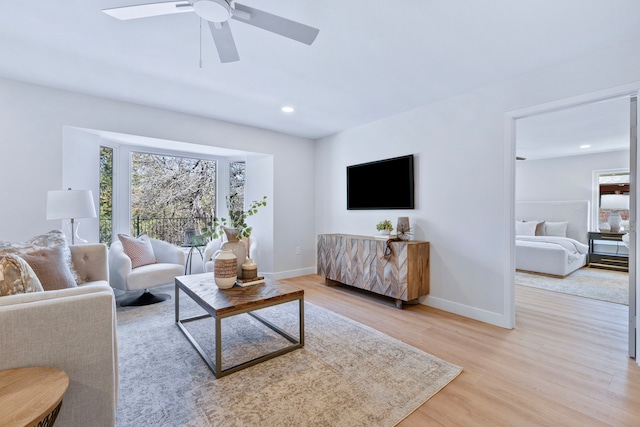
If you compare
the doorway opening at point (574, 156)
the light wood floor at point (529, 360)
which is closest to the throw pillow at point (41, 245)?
the light wood floor at point (529, 360)

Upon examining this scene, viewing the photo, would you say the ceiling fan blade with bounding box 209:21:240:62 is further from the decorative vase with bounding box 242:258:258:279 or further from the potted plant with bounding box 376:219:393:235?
the potted plant with bounding box 376:219:393:235

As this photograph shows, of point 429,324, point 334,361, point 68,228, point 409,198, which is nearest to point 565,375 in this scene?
point 429,324

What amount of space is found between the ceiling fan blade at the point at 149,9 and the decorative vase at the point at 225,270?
162 centimetres

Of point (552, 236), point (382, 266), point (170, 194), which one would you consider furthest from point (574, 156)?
point (170, 194)

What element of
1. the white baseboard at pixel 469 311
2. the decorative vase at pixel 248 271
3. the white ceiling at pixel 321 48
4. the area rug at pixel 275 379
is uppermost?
the white ceiling at pixel 321 48

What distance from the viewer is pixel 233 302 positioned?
2.04 m

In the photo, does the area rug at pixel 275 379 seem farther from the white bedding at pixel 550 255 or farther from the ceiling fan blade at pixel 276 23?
the white bedding at pixel 550 255

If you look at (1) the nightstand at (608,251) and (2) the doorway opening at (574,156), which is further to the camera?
(1) the nightstand at (608,251)

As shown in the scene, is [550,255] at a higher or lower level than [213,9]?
lower

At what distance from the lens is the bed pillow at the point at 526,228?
6.04 meters

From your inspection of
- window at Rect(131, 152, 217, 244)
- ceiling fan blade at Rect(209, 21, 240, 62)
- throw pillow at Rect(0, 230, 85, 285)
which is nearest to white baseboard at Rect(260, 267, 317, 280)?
window at Rect(131, 152, 217, 244)

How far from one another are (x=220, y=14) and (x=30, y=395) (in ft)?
5.74

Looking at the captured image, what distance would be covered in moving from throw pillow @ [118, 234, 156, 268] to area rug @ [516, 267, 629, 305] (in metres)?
5.21

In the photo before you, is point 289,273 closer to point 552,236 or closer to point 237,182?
point 237,182
